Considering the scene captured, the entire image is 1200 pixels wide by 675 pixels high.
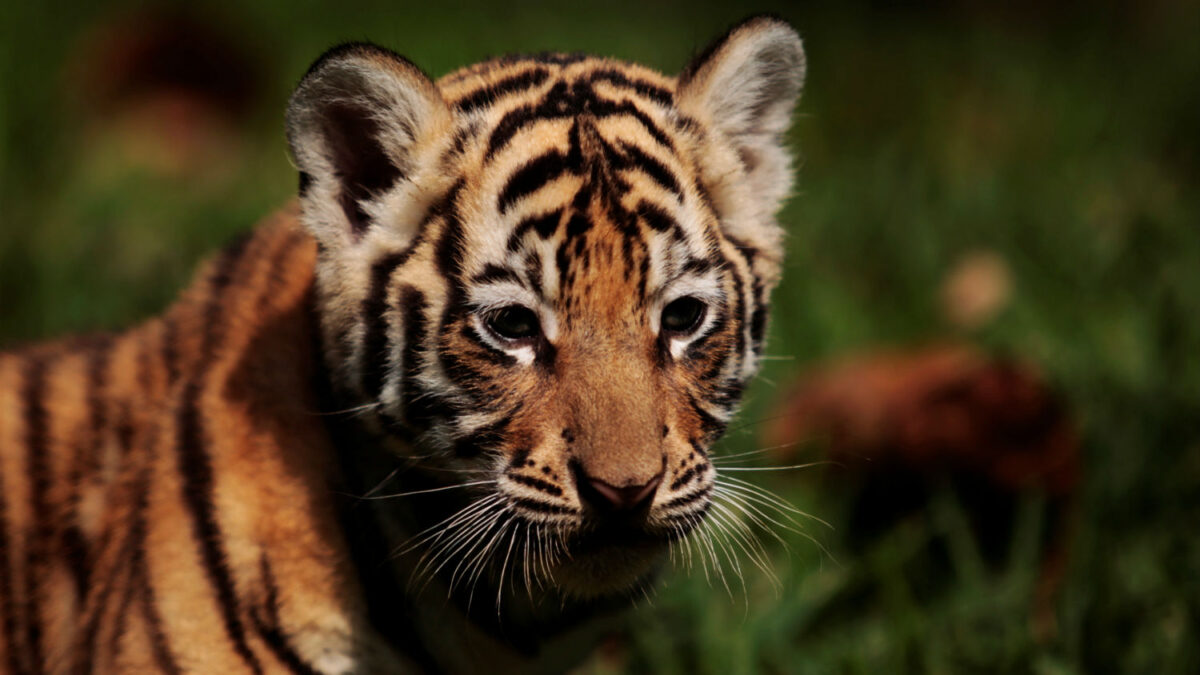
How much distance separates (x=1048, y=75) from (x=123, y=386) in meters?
5.64

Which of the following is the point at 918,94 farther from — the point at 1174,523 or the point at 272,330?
the point at 272,330

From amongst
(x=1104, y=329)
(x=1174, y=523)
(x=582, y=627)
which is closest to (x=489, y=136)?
(x=582, y=627)

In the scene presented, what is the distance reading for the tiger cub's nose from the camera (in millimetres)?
2000

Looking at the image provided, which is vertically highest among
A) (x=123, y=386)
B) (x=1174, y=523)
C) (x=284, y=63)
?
(x=284, y=63)

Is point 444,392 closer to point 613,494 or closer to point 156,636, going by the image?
point 613,494

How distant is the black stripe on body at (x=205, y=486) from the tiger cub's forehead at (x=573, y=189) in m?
0.66

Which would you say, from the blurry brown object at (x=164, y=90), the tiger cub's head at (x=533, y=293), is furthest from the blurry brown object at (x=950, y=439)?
the blurry brown object at (x=164, y=90)

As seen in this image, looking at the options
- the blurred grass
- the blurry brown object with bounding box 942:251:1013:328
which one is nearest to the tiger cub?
the blurred grass

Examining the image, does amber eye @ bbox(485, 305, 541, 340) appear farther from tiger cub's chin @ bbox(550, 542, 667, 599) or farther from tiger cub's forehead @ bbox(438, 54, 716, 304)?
tiger cub's chin @ bbox(550, 542, 667, 599)

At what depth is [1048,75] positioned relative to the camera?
6.82 metres

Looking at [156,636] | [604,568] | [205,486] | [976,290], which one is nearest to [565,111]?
[604,568]

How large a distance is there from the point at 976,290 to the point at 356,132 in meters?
3.09

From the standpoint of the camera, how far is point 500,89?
230cm

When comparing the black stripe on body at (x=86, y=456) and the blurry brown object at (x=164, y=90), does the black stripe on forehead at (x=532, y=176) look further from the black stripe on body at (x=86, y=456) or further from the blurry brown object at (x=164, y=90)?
the blurry brown object at (x=164, y=90)
